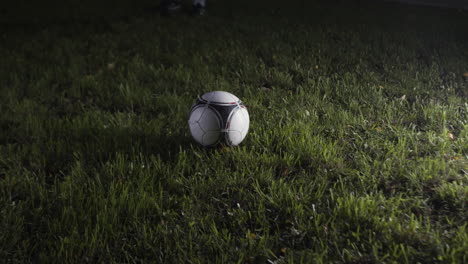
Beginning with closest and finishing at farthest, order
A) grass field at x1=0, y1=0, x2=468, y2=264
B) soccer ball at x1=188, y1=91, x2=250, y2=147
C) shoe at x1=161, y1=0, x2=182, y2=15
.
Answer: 1. grass field at x1=0, y1=0, x2=468, y2=264
2. soccer ball at x1=188, y1=91, x2=250, y2=147
3. shoe at x1=161, y1=0, x2=182, y2=15

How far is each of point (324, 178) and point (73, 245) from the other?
160cm

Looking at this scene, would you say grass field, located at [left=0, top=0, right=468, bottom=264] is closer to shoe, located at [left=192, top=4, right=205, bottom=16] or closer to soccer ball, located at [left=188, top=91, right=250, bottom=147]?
soccer ball, located at [left=188, top=91, right=250, bottom=147]

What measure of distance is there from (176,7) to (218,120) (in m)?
5.69

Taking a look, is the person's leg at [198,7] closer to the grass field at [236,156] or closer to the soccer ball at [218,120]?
the grass field at [236,156]

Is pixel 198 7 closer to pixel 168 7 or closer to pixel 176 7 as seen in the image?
pixel 176 7

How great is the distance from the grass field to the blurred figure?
202cm

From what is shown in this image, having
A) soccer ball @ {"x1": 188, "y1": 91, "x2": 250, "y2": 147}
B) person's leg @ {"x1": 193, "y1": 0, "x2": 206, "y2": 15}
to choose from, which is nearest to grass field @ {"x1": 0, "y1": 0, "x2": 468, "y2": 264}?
soccer ball @ {"x1": 188, "y1": 91, "x2": 250, "y2": 147}

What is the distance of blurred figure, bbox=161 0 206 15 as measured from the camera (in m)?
7.80

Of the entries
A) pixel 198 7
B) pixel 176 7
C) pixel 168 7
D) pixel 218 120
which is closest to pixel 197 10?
pixel 198 7

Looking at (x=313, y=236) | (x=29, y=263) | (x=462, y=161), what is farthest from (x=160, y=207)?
(x=462, y=161)

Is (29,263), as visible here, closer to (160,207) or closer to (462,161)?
(160,207)

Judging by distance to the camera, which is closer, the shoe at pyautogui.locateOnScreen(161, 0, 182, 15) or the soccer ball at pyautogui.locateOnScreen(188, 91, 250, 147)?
the soccer ball at pyautogui.locateOnScreen(188, 91, 250, 147)

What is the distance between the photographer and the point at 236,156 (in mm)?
2883

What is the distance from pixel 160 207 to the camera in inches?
94.7
